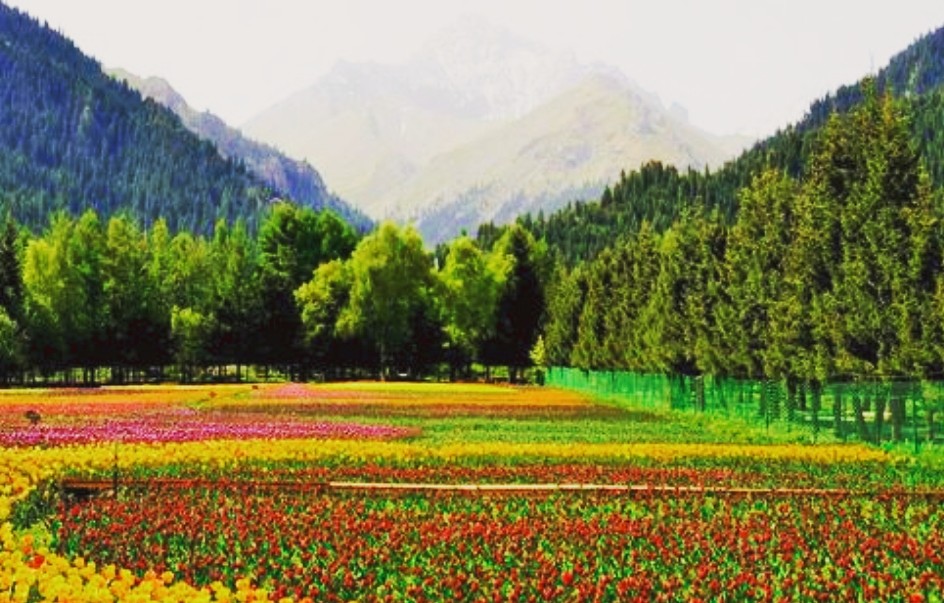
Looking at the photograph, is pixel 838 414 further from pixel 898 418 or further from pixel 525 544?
pixel 525 544

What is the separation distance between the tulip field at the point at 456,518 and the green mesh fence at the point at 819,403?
8.92 feet

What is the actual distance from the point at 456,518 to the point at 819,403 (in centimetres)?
2481

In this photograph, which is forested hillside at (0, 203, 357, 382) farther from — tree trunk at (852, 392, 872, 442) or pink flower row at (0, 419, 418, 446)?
tree trunk at (852, 392, 872, 442)

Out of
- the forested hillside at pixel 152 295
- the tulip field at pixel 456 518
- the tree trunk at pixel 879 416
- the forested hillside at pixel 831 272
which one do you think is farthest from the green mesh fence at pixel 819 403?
the forested hillside at pixel 152 295

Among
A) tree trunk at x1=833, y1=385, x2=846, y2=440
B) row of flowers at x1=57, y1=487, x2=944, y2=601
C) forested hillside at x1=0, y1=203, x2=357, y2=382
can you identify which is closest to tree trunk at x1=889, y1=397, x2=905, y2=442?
tree trunk at x1=833, y1=385, x2=846, y2=440

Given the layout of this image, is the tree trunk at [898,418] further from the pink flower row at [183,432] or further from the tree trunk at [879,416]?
the pink flower row at [183,432]

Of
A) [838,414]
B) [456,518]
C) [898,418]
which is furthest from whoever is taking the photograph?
[838,414]

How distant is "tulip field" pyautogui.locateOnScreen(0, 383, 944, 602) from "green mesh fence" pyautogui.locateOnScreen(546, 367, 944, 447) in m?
2.72

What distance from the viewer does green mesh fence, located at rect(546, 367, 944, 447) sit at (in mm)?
33594

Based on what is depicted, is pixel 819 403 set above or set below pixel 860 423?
above

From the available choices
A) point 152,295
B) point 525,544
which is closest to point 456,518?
point 525,544

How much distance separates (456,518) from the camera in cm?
1745

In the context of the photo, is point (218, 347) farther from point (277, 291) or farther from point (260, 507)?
point (260, 507)

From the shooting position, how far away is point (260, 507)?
18.6 m
